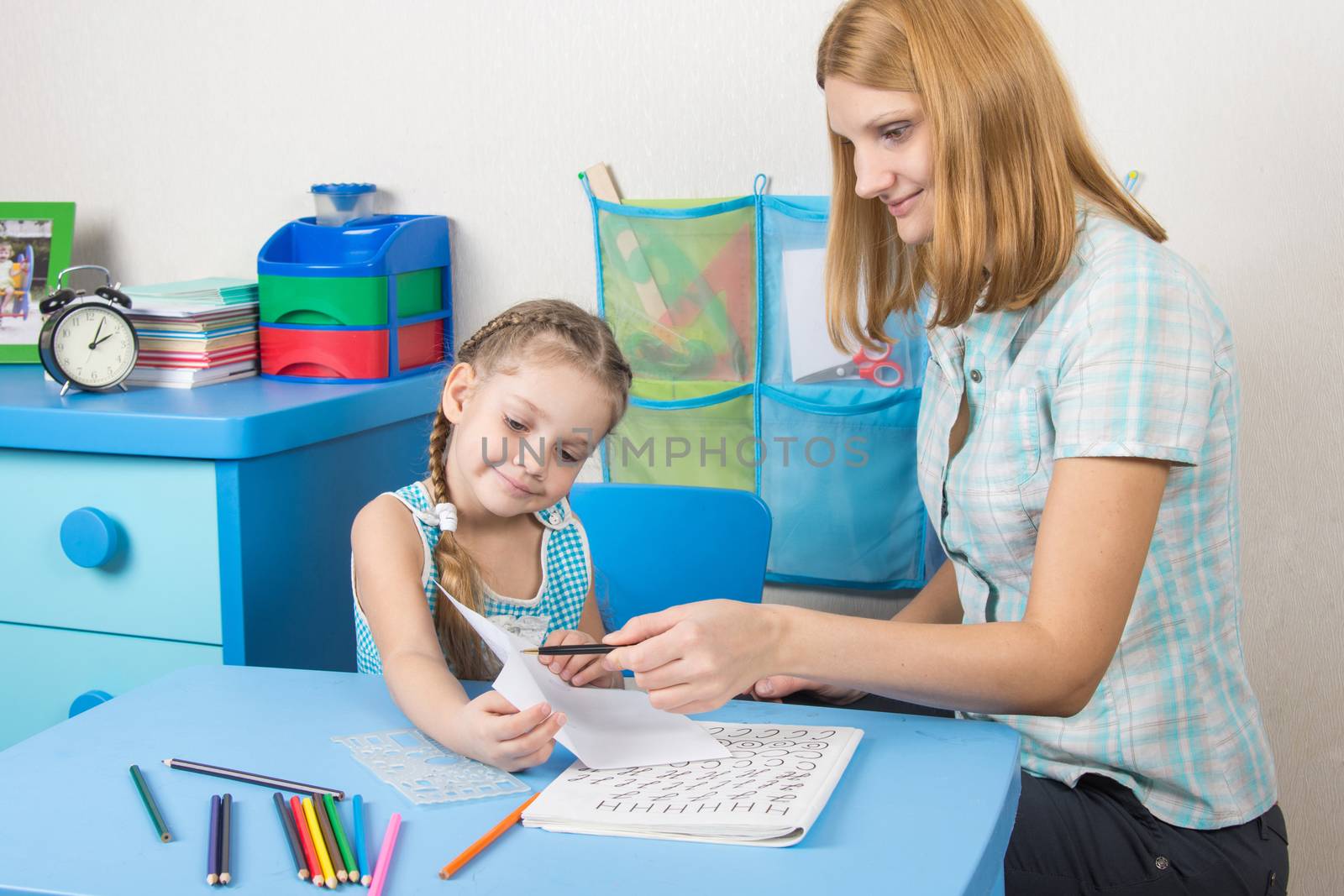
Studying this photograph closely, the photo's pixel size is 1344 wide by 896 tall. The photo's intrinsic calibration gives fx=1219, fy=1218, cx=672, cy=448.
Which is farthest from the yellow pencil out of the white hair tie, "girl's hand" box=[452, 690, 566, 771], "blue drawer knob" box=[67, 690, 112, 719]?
"blue drawer knob" box=[67, 690, 112, 719]

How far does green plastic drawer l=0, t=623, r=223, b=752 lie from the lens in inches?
61.2

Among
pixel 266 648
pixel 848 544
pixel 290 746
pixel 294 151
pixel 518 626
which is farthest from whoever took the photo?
pixel 294 151

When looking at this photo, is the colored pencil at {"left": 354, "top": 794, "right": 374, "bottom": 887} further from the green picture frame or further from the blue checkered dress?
the green picture frame

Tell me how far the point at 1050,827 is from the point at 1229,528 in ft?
1.07

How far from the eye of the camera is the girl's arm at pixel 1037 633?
37.9 inches

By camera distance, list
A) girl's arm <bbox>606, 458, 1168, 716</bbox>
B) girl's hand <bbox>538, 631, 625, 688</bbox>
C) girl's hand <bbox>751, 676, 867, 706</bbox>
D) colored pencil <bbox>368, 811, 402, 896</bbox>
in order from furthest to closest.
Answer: girl's hand <bbox>751, 676, 867, 706</bbox>
girl's hand <bbox>538, 631, 625, 688</bbox>
girl's arm <bbox>606, 458, 1168, 716</bbox>
colored pencil <bbox>368, 811, 402, 896</bbox>

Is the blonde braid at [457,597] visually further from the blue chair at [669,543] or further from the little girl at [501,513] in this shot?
the blue chair at [669,543]

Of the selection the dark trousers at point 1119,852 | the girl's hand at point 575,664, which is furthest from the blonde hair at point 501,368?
the dark trousers at point 1119,852

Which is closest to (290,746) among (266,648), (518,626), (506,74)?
(518,626)

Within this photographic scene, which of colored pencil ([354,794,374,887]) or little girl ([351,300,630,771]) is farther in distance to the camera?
little girl ([351,300,630,771])

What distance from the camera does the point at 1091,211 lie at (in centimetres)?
114

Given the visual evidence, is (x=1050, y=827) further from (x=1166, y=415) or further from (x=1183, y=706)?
(x=1166, y=415)

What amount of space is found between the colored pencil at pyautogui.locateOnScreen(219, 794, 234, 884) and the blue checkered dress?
0.42m

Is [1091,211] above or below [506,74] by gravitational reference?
below
